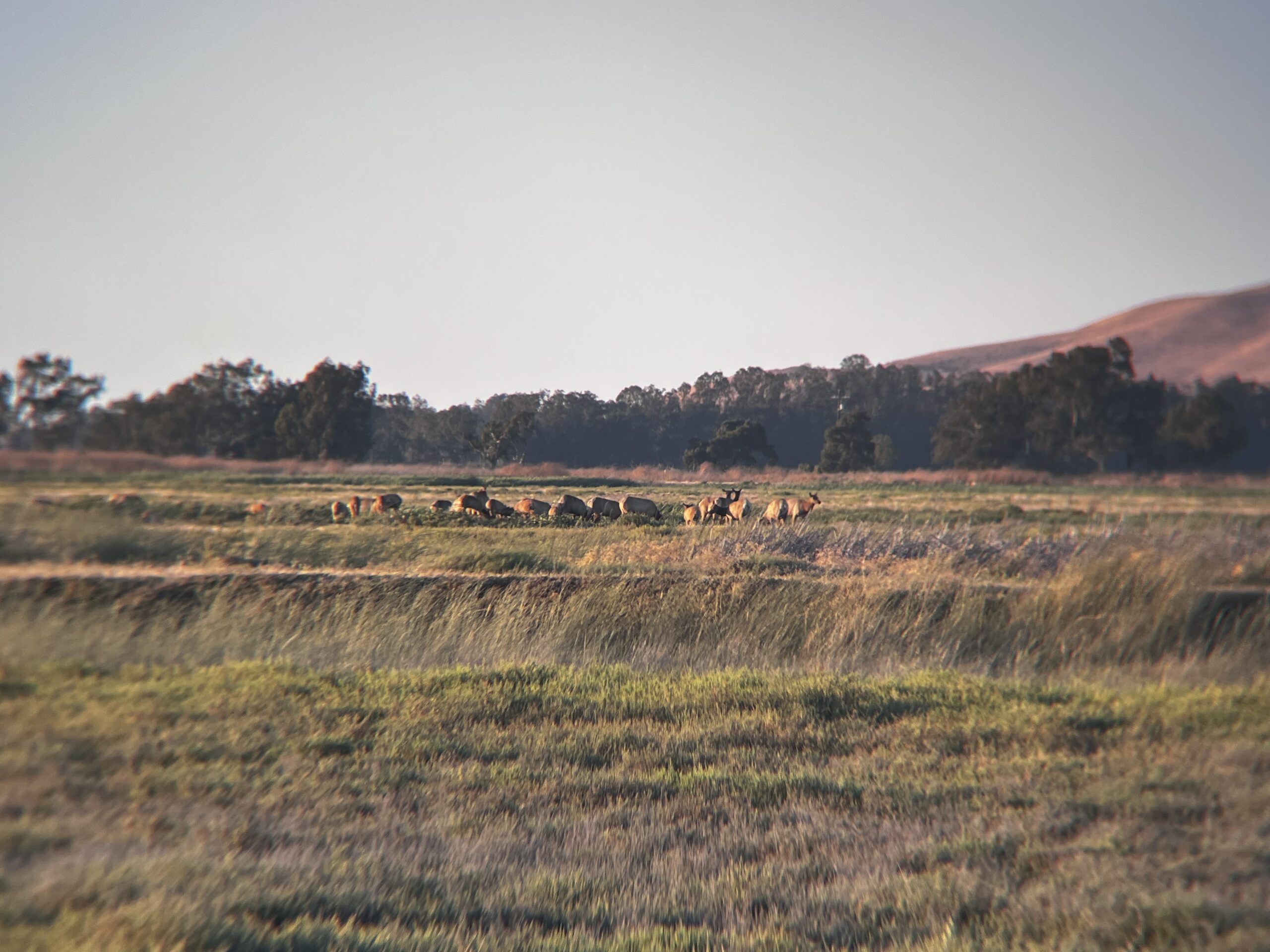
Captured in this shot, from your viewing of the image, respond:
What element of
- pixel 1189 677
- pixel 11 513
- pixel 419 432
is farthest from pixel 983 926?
pixel 419 432

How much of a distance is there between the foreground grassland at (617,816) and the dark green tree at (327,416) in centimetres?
186

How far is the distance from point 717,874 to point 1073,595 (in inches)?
286

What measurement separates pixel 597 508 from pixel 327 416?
16.5 meters

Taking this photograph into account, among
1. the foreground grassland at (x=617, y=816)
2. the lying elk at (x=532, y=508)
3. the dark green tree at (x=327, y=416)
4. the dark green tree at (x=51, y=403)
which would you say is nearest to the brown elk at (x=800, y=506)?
the lying elk at (x=532, y=508)

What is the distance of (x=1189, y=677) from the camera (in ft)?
27.7

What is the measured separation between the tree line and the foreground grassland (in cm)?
99

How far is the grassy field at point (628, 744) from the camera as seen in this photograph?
311 cm

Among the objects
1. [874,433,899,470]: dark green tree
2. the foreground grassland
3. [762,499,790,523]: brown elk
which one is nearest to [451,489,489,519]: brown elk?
[762,499,790,523]: brown elk

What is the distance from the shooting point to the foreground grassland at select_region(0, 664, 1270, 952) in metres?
2.96

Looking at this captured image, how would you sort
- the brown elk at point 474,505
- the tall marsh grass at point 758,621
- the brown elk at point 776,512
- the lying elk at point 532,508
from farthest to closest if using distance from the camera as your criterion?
the brown elk at point 474,505 → the lying elk at point 532,508 → the brown elk at point 776,512 → the tall marsh grass at point 758,621

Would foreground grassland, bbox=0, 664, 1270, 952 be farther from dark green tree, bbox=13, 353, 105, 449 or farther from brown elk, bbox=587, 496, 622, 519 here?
brown elk, bbox=587, 496, 622, 519

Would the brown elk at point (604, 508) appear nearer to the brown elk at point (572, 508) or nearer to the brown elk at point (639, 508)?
the brown elk at point (572, 508)

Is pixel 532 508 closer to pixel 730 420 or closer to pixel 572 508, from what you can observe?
pixel 572 508

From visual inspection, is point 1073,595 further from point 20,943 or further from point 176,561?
point 20,943
